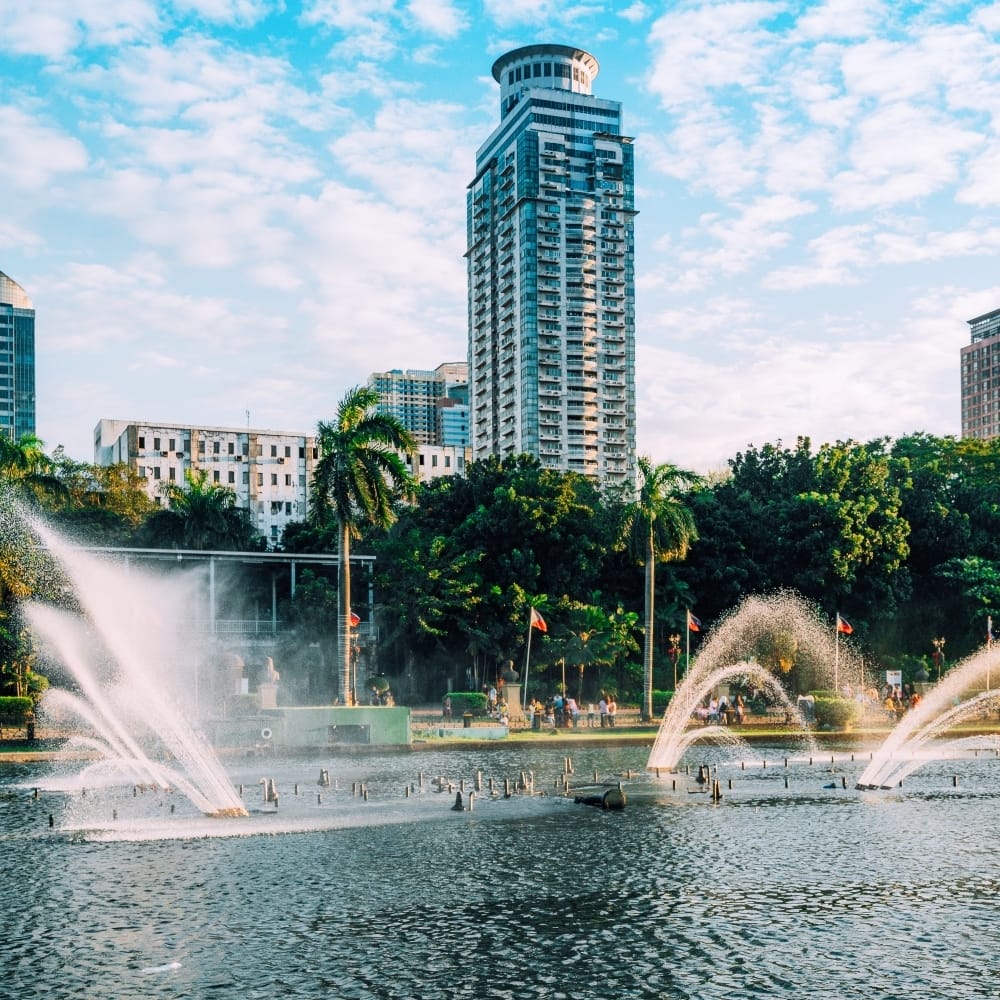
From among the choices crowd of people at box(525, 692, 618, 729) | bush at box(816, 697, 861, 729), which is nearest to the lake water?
crowd of people at box(525, 692, 618, 729)

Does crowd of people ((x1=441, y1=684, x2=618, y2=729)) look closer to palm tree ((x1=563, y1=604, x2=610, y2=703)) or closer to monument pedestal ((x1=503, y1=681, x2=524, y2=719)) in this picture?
monument pedestal ((x1=503, y1=681, x2=524, y2=719))

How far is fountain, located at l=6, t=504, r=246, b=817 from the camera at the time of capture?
1442 inches

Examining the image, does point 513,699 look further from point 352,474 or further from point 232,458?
point 232,458

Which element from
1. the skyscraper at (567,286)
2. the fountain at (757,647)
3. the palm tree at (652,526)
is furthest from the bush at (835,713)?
the skyscraper at (567,286)

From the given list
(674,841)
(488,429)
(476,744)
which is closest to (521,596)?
(476,744)

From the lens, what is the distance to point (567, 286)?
178m

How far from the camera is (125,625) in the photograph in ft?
227

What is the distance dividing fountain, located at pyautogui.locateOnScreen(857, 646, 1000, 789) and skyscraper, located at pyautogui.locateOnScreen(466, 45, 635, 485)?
111716 millimetres

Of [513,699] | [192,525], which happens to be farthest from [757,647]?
[192,525]

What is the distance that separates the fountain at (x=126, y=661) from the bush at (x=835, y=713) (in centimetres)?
2564

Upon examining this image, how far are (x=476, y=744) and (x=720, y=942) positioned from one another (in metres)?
28.4

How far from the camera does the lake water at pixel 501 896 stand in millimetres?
13656

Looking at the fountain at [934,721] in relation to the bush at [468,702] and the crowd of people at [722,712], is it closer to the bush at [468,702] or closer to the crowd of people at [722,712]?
the crowd of people at [722,712]

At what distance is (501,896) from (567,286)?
16440 cm
